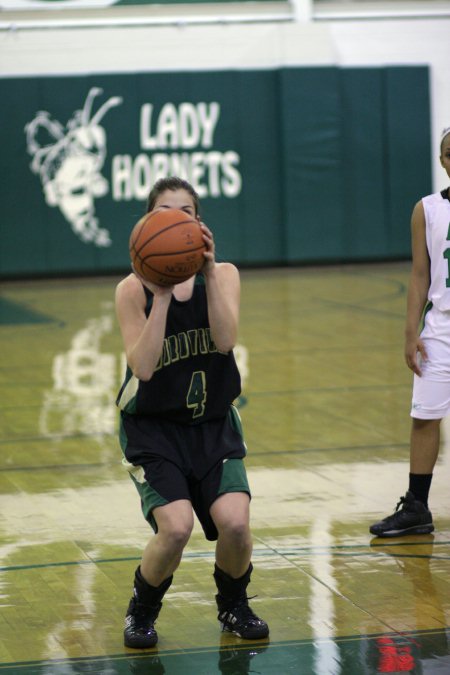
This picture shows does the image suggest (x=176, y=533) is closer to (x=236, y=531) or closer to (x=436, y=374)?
(x=236, y=531)

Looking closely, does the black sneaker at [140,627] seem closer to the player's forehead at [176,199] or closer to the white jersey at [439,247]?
the player's forehead at [176,199]

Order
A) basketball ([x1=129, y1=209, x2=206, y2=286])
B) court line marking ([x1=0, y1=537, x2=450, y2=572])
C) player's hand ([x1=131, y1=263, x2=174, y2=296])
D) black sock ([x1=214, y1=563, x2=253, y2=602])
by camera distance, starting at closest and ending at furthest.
A: basketball ([x1=129, y1=209, x2=206, y2=286]) → player's hand ([x1=131, y1=263, x2=174, y2=296]) → black sock ([x1=214, y1=563, x2=253, y2=602]) → court line marking ([x1=0, y1=537, x2=450, y2=572])

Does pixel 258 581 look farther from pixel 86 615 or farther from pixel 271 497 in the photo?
pixel 271 497

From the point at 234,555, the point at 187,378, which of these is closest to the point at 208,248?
the point at 187,378

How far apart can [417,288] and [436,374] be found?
0.35m

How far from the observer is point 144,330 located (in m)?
3.53

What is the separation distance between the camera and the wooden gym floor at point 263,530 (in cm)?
367

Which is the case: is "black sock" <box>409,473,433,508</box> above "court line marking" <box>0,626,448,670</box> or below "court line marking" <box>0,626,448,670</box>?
above

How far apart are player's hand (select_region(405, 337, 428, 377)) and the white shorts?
0.6 inches

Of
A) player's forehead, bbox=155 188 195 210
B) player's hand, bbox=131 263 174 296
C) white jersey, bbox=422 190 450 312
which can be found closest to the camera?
player's hand, bbox=131 263 174 296

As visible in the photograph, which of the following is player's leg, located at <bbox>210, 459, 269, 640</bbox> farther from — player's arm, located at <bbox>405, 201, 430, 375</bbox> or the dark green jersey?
player's arm, located at <bbox>405, 201, 430, 375</bbox>

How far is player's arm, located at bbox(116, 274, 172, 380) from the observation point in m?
3.51

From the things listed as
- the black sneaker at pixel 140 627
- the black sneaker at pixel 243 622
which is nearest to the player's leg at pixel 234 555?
the black sneaker at pixel 243 622

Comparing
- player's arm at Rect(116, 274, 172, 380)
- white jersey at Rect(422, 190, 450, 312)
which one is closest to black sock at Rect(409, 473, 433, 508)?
white jersey at Rect(422, 190, 450, 312)
